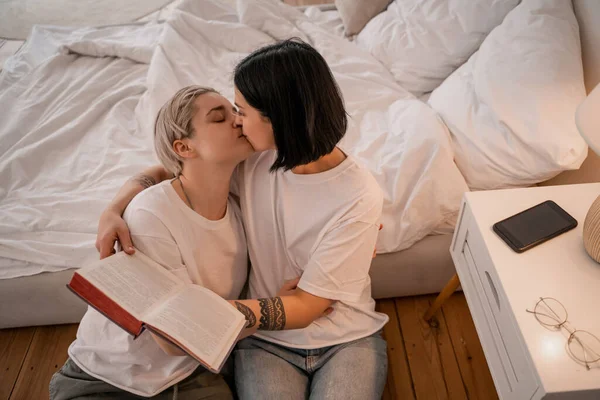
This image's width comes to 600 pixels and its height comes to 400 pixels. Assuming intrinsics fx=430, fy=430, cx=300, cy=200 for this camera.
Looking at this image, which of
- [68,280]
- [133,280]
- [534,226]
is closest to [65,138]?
[68,280]

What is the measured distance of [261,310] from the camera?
0.92 m

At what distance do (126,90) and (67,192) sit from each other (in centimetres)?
Result: 47

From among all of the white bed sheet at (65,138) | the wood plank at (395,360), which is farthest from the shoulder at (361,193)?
the white bed sheet at (65,138)

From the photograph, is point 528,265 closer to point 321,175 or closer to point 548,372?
point 548,372

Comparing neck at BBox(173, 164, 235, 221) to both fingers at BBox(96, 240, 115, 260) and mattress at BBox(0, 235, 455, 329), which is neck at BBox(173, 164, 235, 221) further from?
mattress at BBox(0, 235, 455, 329)

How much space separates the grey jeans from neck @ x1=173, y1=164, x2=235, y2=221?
0.38 m

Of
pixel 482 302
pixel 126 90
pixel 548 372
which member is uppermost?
pixel 126 90

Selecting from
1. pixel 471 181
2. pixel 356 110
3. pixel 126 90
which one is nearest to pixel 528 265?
pixel 471 181

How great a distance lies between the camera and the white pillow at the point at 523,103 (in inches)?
41.1

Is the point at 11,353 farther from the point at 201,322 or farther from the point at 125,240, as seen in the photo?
the point at 201,322

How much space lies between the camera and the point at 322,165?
956mm

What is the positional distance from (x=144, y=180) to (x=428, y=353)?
1008mm

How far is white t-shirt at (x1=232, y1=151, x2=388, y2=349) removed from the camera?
3.04 feet

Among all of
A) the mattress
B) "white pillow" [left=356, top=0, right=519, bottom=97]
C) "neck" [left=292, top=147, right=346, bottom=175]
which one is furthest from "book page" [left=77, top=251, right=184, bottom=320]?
"white pillow" [left=356, top=0, right=519, bottom=97]
